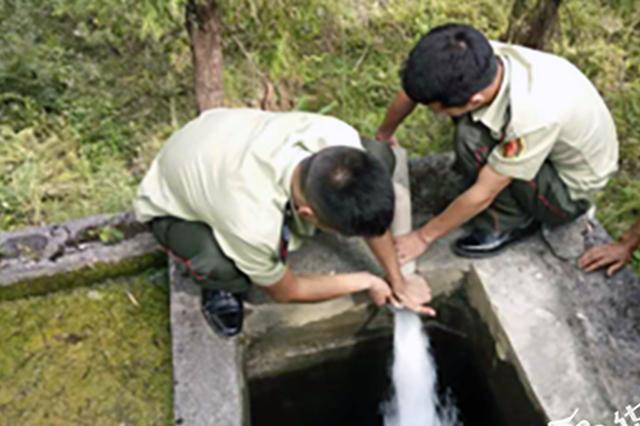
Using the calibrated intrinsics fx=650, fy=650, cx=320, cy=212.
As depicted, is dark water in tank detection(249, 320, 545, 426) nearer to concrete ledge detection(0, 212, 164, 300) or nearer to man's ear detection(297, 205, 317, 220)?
concrete ledge detection(0, 212, 164, 300)

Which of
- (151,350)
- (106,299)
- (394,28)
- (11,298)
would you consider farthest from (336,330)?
(394,28)

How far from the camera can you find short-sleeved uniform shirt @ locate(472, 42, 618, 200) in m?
2.49

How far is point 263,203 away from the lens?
2.28 metres

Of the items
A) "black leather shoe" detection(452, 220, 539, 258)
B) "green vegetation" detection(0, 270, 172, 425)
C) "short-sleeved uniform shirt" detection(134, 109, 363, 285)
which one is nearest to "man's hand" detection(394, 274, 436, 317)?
"black leather shoe" detection(452, 220, 539, 258)

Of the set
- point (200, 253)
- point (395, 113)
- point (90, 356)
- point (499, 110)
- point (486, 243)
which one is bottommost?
point (90, 356)

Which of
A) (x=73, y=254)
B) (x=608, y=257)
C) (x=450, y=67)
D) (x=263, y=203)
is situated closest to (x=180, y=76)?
(x=73, y=254)

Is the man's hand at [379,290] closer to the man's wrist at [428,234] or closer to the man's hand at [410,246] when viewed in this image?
the man's hand at [410,246]

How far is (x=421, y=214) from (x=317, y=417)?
1163 mm

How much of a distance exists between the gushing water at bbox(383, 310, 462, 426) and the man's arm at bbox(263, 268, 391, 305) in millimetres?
630

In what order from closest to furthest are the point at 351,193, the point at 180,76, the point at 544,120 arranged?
the point at 351,193
the point at 544,120
the point at 180,76

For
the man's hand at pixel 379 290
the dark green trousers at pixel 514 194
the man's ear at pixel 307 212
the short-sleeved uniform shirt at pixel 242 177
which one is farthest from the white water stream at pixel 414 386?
the man's ear at pixel 307 212

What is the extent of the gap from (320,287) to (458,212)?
2.18 ft

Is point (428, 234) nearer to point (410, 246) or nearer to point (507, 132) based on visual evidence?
point (410, 246)

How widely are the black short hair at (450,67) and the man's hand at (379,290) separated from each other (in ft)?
2.46
